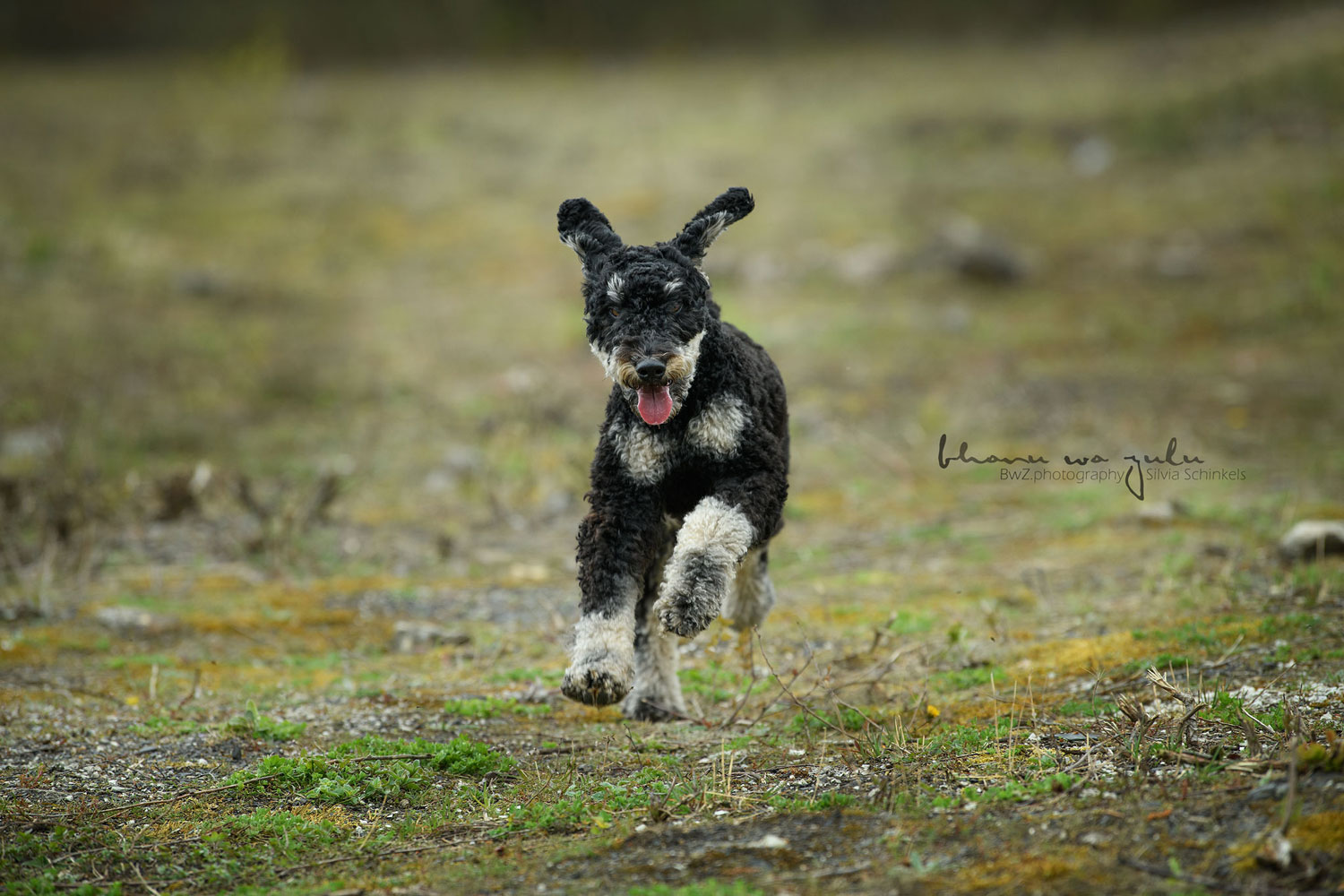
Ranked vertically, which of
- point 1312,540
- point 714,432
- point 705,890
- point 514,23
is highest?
point 514,23

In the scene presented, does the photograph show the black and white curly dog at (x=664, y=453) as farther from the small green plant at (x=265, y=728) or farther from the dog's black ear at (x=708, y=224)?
the small green plant at (x=265, y=728)

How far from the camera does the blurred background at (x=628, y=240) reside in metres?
12.7

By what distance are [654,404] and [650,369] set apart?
0.24 meters

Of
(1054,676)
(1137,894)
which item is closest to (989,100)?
(1054,676)

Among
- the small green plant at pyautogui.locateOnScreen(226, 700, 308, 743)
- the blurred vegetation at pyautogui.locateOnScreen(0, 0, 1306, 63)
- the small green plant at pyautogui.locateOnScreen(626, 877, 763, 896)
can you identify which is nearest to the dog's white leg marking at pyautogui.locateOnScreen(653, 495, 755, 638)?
the small green plant at pyautogui.locateOnScreen(626, 877, 763, 896)

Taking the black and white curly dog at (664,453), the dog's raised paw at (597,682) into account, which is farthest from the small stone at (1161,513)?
the dog's raised paw at (597,682)

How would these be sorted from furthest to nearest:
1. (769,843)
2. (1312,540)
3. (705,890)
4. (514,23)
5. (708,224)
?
1. (514,23)
2. (1312,540)
3. (708,224)
4. (769,843)
5. (705,890)

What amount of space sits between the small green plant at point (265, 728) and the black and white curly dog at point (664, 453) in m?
2.05

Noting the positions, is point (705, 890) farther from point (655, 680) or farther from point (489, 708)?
point (489, 708)

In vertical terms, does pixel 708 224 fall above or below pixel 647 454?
above

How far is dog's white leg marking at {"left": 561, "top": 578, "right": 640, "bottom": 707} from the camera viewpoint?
5953mm

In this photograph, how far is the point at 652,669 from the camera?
295 inches

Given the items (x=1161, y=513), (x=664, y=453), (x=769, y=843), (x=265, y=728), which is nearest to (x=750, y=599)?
(x=664, y=453)

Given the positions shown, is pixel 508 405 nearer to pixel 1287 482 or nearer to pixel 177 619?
pixel 177 619
